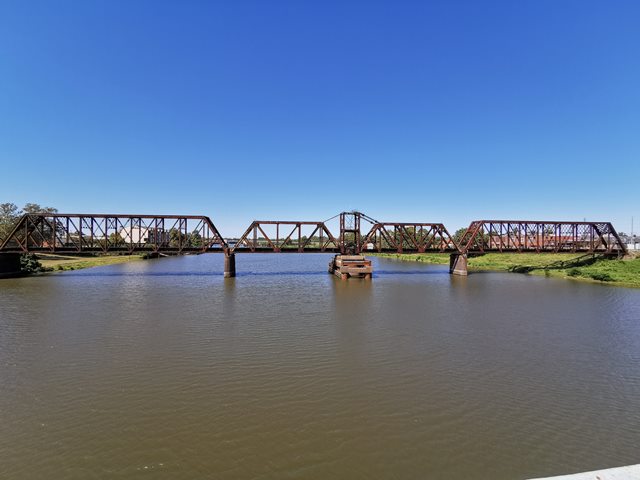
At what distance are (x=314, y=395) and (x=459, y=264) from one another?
56612mm

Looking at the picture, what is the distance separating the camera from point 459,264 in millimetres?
61406

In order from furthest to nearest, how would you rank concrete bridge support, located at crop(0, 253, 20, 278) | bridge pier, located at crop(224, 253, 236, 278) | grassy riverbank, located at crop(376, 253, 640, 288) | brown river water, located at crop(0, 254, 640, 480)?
bridge pier, located at crop(224, 253, 236, 278), concrete bridge support, located at crop(0, 253, 20, 278), grassy riverbank, located at crop(376, 253, 640, 288), brown river water, located at crop(0, 254, 640, 480)

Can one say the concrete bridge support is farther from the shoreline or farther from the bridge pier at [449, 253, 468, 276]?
the bridge pier at [449, 253, 468, 276]

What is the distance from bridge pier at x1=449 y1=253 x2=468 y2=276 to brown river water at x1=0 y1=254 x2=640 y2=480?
35.0 metres

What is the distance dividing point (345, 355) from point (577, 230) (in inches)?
3010

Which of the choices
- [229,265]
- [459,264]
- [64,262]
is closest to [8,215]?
[64,262]

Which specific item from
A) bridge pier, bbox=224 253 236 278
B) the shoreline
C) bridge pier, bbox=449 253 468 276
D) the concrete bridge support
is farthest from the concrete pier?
the concrete bridge support

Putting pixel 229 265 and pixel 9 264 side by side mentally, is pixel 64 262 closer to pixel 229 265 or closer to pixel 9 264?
pixel 9 264

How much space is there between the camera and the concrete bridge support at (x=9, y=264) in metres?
51.1

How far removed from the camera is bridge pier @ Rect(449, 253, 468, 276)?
5947cm

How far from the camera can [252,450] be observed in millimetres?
8414

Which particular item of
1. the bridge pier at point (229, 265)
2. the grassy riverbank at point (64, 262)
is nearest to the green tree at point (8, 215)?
the grassy riverbank at point (64, 262)

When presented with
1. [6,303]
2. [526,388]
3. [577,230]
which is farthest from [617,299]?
[6,303]

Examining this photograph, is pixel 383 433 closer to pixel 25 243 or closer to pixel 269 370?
pixel 269 370
